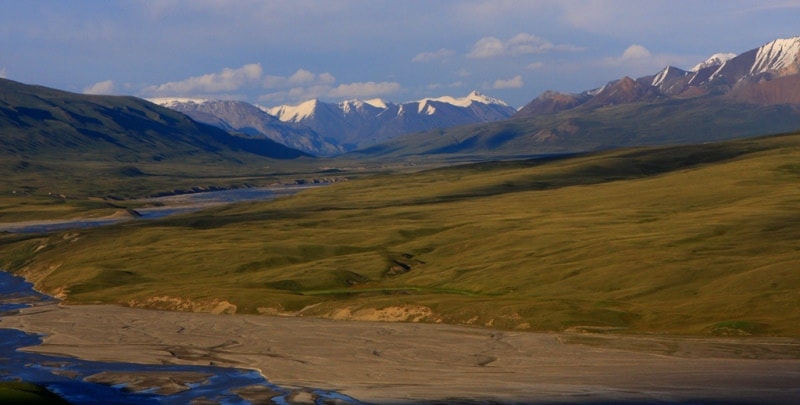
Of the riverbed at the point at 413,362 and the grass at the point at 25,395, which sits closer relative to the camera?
the grass at the point at 25,395

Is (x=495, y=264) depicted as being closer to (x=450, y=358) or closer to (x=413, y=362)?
(x=450, y=358)

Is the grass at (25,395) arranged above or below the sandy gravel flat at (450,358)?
above

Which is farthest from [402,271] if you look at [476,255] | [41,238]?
[41,238]

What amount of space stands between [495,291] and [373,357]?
33869 millimetres

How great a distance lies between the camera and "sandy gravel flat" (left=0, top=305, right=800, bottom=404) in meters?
58.2

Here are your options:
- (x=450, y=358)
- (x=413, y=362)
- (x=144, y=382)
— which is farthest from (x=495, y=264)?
(x=144, y=382)

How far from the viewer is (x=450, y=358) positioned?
240 feet

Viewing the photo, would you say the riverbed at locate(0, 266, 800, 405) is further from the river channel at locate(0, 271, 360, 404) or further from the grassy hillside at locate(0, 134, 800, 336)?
the grassy hillside at locate(0, 134, 800, 336)

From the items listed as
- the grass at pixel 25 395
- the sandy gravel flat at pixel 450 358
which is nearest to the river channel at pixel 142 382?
the sandy gravel flat at pixel 450 358

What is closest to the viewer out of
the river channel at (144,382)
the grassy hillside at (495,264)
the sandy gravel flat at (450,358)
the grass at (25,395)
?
the grass at (25,395)

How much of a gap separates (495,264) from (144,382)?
6118cm

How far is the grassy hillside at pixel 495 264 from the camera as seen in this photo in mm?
88750

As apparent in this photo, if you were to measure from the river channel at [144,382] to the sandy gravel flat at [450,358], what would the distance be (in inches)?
79.5

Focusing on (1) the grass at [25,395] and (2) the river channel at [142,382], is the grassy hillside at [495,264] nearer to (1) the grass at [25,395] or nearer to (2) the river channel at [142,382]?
(2) the river channel at [142,382]
